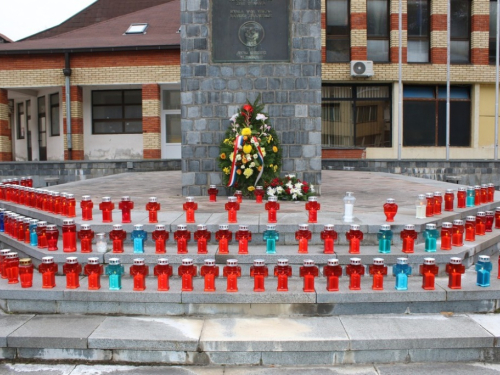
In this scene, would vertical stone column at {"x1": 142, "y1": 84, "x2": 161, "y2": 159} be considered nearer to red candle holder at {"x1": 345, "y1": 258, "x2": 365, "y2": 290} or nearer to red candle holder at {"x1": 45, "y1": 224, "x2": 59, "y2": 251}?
red candle holder at {"x1": 45, "y1": 224, "x2": 59, "y2": 251}

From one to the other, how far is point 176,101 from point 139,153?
2552 mm

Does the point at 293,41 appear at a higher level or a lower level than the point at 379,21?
lower

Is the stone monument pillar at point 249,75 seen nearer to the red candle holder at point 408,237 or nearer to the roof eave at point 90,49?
the red candle holder at point 408,237

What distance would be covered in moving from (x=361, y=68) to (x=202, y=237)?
17139 millimetres

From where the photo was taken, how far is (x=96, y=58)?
19.5 metres

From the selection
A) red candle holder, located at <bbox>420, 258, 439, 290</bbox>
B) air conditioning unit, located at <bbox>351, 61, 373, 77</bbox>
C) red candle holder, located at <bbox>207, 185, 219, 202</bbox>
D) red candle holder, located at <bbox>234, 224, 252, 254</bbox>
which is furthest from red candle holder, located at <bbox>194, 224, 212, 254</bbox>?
air conditioning unit, located at <bbox>351, 61, 373, 77</bbox>

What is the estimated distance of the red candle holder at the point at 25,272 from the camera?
477cm

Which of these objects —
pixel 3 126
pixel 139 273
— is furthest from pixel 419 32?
pixel 139 273

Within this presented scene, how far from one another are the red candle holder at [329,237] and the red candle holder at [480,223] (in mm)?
2105

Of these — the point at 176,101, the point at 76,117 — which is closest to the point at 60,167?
the point at 76,117

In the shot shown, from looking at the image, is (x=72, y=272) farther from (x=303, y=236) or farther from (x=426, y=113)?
(x=426, y=113)

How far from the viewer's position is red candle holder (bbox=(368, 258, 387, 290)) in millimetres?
4699

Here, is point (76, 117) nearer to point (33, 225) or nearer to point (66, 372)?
point (33, 225)

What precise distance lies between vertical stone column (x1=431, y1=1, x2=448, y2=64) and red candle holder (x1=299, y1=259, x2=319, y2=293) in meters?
19.2
